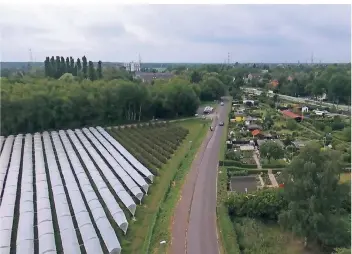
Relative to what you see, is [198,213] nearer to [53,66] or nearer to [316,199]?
[316,199]

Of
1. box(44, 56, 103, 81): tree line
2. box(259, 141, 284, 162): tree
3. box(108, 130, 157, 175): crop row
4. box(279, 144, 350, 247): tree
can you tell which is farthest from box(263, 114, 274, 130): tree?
box(44, 56, 103, 81): tree line

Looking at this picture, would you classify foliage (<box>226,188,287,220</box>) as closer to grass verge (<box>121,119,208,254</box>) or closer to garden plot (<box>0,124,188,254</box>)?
grass verge (<box>121,119,208,254</box>)

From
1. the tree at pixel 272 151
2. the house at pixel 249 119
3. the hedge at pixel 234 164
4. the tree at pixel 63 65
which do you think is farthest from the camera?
the tree at pixel 63 65

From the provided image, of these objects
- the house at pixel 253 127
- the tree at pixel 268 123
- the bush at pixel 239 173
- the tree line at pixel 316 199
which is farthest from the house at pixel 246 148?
the tree line at pixel 316 199

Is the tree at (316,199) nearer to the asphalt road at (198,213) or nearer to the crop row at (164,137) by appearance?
the asphalt road at (198,213)

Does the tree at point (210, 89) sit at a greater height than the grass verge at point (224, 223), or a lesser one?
greater

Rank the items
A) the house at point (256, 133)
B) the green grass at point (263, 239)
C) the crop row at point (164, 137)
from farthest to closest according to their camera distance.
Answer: the house at point (256, 133)
the crop row at point (164, 137)
the green grass at point (263, 239)

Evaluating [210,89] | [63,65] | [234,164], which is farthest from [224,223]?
[63,65]
